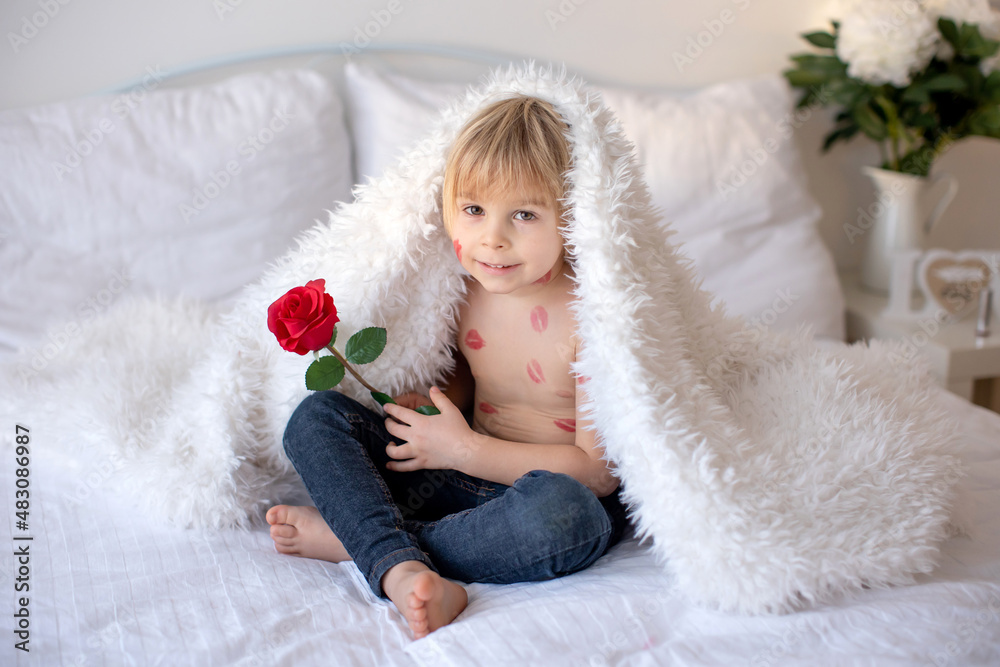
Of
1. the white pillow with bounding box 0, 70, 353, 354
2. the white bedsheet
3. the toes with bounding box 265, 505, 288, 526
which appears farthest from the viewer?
the white pillow with bounding box 0, 70, 353, 354

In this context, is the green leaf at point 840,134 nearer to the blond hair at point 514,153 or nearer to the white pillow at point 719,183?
the white pillow at point 719,183

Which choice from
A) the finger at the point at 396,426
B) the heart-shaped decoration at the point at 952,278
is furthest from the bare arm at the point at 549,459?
the heart-shaped decoration at the point at 952,278

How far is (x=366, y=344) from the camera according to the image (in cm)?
101

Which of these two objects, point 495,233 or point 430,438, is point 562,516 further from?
point 495,233

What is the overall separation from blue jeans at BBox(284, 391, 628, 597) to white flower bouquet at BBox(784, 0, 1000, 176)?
4.43ft

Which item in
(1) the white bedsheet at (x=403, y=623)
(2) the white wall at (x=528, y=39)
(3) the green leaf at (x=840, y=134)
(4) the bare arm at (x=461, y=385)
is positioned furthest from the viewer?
(3) the green leaf at (x=840, y=134)

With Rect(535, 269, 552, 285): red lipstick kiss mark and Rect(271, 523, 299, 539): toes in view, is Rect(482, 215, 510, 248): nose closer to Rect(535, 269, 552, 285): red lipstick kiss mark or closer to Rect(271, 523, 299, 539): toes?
Rect(535, 269, 552, 285): red lipstick kiss mark

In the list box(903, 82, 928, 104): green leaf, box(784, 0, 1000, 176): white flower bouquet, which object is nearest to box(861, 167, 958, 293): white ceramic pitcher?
box(784, 0, 1000, 176): white flower bouquet

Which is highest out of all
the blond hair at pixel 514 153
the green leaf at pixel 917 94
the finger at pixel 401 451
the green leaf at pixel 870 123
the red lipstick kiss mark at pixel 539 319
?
the green leaf at pixel 917 94

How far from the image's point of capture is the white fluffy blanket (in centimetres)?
84

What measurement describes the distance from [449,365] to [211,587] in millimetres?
485

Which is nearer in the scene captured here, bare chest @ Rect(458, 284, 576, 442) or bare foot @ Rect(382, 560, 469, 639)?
bare foot @ Rect(382, 560, 469, 639)

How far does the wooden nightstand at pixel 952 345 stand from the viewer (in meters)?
1.61

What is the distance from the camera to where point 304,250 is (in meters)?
1.15
